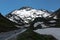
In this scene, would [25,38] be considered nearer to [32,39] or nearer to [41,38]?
[32,39]

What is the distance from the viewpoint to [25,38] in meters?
33.3

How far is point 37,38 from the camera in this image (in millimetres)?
35062

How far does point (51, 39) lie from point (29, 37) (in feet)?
17.5

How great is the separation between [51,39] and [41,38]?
241cm

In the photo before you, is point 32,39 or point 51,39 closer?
point 32,39

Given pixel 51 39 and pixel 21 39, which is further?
pixel 51 39

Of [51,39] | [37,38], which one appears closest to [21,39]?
[37,38]

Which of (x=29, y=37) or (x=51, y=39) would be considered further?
(x=51, y=39)

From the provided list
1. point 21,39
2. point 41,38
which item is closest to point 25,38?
point 21,39

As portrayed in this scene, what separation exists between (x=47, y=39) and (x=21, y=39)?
18.9 feet

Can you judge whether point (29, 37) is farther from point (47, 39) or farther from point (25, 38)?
point (47, 39)

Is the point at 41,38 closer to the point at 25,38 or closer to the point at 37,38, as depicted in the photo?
the point at 37,38

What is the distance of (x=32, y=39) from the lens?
1321 inches

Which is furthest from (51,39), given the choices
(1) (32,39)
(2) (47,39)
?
(1) (32,39)
